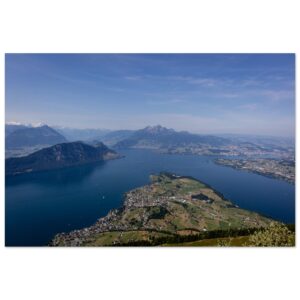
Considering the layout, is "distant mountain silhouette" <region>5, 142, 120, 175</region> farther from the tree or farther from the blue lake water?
the tree

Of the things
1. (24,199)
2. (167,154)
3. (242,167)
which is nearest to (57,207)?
(24,199)

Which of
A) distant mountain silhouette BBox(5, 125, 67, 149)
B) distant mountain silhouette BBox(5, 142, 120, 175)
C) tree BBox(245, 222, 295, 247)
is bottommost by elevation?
tree BBox(245, 222, 295, 247)

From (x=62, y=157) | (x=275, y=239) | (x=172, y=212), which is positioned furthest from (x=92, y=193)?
(x=275, y=239)

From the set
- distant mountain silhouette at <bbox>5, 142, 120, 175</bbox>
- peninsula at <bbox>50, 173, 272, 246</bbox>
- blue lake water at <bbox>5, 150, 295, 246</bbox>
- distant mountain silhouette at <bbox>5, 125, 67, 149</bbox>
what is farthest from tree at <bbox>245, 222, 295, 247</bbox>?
distant mountain silhouette at <bbox>5, 142, 120, 175</bbox>

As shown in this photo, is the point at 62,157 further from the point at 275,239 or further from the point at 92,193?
the point at 275,239

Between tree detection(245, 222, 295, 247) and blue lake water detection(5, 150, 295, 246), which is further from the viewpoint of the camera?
blue lake water detection(5, 150, 295, 246)

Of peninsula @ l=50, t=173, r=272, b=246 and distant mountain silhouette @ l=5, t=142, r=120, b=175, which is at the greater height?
distant mountain silhouette @ l=5, t=142, r=120, b=175
